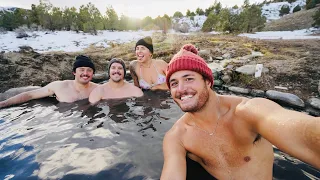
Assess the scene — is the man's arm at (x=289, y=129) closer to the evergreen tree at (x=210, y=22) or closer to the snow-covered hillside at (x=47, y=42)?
the snow-covered hillside at (x=47, y=42)

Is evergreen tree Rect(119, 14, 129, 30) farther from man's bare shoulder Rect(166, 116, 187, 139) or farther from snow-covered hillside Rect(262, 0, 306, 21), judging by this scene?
man's bare shoulder Rect(166, 116, 187, 139)

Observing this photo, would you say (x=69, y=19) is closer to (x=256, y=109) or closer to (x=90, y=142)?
(x=90, y=142)

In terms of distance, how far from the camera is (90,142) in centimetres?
321

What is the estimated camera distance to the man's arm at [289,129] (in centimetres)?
109

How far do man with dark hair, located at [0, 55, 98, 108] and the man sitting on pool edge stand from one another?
3.46m

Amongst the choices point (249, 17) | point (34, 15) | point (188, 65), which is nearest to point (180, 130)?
point (188, 65)

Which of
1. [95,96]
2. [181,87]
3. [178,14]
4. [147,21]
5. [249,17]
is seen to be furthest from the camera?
[178,14]

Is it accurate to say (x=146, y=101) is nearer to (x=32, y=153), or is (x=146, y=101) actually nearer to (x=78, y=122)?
(x=78, y=122)

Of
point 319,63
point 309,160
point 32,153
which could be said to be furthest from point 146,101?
point 319,63

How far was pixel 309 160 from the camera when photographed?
1.13 m

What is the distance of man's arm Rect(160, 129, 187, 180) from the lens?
205cm

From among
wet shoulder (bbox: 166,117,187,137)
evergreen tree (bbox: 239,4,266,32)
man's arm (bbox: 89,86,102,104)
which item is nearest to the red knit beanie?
wet shoulder (bbox: 166,117,187,137)

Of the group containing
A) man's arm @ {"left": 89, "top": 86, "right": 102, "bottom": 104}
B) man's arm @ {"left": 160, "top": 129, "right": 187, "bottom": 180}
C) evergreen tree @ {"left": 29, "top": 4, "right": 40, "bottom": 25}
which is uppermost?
evergreen tree @ {"left": 29, "top": 4, "right": 40, "bottom": 25}

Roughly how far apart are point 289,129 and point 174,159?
1.25 m
